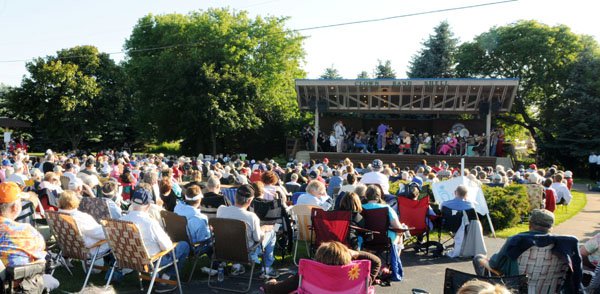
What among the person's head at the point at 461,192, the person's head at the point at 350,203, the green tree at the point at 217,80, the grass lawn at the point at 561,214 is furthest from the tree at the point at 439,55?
the person's head at the point at 350,203

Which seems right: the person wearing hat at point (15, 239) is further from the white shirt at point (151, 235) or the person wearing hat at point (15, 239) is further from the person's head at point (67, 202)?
the person's head at point (67, 202)

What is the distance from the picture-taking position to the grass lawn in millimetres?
10141

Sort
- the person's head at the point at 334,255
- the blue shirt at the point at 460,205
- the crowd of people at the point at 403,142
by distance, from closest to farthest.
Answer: the person's head at the point at 334,255 → the blue shirt at the point at 460,205 → the crowd of people at the point at 403,142

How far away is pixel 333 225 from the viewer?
6109 millimetres

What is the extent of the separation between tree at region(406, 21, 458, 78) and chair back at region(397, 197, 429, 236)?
31.9 m

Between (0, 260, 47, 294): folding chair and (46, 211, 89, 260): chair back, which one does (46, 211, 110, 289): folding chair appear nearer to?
(46, 211, 89, 260): chair back

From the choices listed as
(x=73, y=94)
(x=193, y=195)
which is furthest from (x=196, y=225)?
(x=73, y=94)

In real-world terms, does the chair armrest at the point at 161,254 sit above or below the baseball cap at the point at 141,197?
below

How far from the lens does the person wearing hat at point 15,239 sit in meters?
4.21

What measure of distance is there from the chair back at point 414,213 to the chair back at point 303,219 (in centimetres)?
166

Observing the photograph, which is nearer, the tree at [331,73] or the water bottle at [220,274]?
the water bottle at [220,274]

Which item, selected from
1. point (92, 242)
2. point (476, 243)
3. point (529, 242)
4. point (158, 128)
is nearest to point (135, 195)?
point (92, 242)

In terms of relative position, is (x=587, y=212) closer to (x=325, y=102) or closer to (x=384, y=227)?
(x=384, y=227)

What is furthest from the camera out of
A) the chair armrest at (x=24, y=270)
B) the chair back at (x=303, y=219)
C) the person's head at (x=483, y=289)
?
the chair back at (x=303, y=219)
